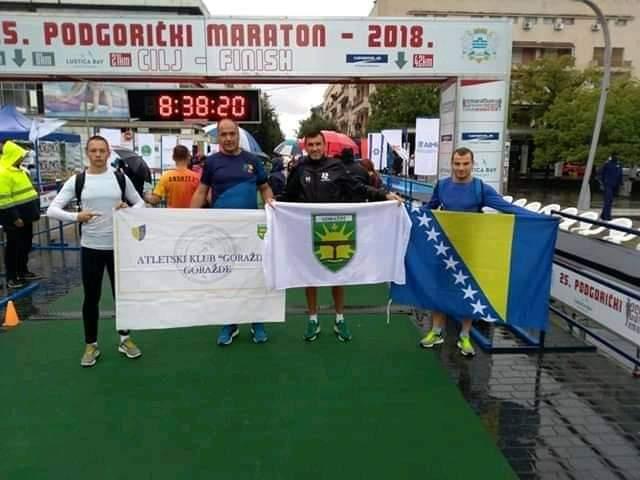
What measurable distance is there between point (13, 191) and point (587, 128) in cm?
2674

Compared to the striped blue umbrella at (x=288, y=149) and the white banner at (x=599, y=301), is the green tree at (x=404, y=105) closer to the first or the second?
the striped blue umbrella at (x=288, y=149)

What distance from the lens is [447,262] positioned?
4.63m

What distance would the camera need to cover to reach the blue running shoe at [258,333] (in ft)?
16.2

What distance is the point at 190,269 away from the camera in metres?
4.52

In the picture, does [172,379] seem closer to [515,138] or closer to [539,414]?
[539,414]

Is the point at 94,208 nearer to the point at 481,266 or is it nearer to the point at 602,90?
the point at 481,266

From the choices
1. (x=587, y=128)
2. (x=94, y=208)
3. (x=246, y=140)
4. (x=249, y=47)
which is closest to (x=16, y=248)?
(x=94, y=208)

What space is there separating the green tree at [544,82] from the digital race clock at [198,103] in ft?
104

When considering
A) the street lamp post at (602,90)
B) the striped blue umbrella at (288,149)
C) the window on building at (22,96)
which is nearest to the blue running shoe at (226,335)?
the striped blue umbrella at (288,149)

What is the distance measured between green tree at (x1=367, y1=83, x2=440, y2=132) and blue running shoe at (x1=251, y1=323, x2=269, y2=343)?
3530cm

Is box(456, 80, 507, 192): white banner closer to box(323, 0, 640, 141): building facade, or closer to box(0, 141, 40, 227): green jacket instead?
box(0, 141, 40, 227): green jacket

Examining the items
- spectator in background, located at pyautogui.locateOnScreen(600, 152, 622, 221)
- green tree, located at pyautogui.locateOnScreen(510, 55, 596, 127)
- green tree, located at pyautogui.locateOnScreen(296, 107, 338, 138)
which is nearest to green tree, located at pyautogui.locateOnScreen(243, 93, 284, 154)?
green tree, located at pyautogui.locateOnScreen(296, 107, 338, 138)

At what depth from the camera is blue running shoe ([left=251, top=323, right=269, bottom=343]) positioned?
4.93 m

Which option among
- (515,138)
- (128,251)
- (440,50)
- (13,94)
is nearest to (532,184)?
(515,138)
